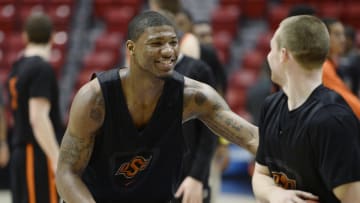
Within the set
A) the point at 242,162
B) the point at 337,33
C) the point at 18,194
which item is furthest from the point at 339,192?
the point at 242,162

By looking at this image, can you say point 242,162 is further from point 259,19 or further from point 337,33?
point 337,33

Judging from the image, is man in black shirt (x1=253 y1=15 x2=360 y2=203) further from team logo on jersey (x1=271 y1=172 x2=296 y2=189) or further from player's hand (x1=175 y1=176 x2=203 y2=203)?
player's hand (x1=175 y1=176 x2=203 y2=203)

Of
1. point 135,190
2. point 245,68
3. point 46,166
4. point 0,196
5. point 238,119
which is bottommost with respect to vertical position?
point 0,196

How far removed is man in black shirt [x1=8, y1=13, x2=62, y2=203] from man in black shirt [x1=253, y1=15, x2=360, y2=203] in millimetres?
2352

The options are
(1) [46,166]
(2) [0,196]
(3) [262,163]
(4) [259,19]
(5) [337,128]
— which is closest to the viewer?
(5) [337,128]

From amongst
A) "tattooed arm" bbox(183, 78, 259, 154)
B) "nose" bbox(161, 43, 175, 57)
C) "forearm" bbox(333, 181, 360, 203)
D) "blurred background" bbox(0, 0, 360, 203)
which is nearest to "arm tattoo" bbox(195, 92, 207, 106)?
"tattooed arm" bbox(183, 78, 259, 154)

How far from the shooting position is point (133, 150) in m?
3.61

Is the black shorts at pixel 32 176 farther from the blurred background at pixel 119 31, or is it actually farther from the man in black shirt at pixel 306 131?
the blurred background at pixel 119 31

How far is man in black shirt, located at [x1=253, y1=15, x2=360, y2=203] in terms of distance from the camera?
2.81m

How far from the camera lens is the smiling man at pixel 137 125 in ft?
11.5

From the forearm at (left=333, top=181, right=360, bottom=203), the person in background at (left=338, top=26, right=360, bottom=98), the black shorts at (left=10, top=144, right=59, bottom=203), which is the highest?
the forearm at (left=333, top=181, right=360, bottom=203)

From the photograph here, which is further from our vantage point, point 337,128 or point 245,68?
point 245,68

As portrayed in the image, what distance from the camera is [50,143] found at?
17.0 ft

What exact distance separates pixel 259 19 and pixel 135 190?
28.5 feet
